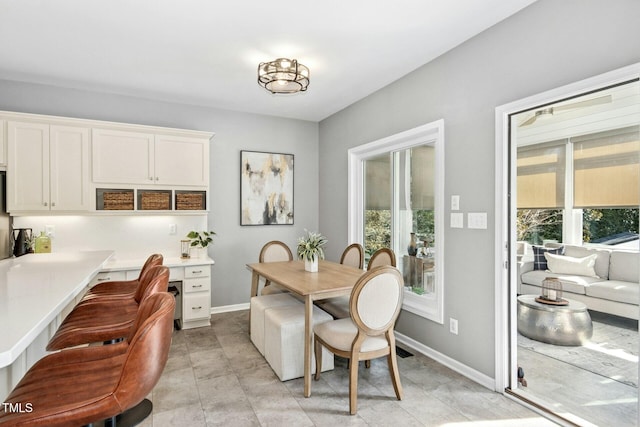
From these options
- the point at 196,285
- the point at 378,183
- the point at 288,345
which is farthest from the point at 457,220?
the point at 196,285

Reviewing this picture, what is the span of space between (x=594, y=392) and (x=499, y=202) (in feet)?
4.83

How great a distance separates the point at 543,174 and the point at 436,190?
88cm

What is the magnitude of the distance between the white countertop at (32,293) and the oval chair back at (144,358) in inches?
11.5

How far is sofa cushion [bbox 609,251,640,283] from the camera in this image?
2289 mm

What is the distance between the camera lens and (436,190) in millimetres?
3146

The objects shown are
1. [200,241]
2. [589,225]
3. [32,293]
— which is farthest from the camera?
[200,241]

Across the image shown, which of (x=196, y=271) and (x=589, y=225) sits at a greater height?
(x=589, y=225)

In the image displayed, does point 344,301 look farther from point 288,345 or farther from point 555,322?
point 555,322

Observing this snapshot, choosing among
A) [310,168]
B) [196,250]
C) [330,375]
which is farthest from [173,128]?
[330,375]

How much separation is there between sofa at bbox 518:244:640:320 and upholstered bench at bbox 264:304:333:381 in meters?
1.87

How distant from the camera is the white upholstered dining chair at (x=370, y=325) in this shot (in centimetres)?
220

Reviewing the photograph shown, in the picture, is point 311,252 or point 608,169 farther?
point 311,252

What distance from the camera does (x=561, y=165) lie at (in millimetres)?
2857

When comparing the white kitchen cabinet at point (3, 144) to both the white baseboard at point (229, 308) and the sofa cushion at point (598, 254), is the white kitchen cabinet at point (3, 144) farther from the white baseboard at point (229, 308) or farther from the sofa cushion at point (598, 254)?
the sofa cushion at point (598, 254)
